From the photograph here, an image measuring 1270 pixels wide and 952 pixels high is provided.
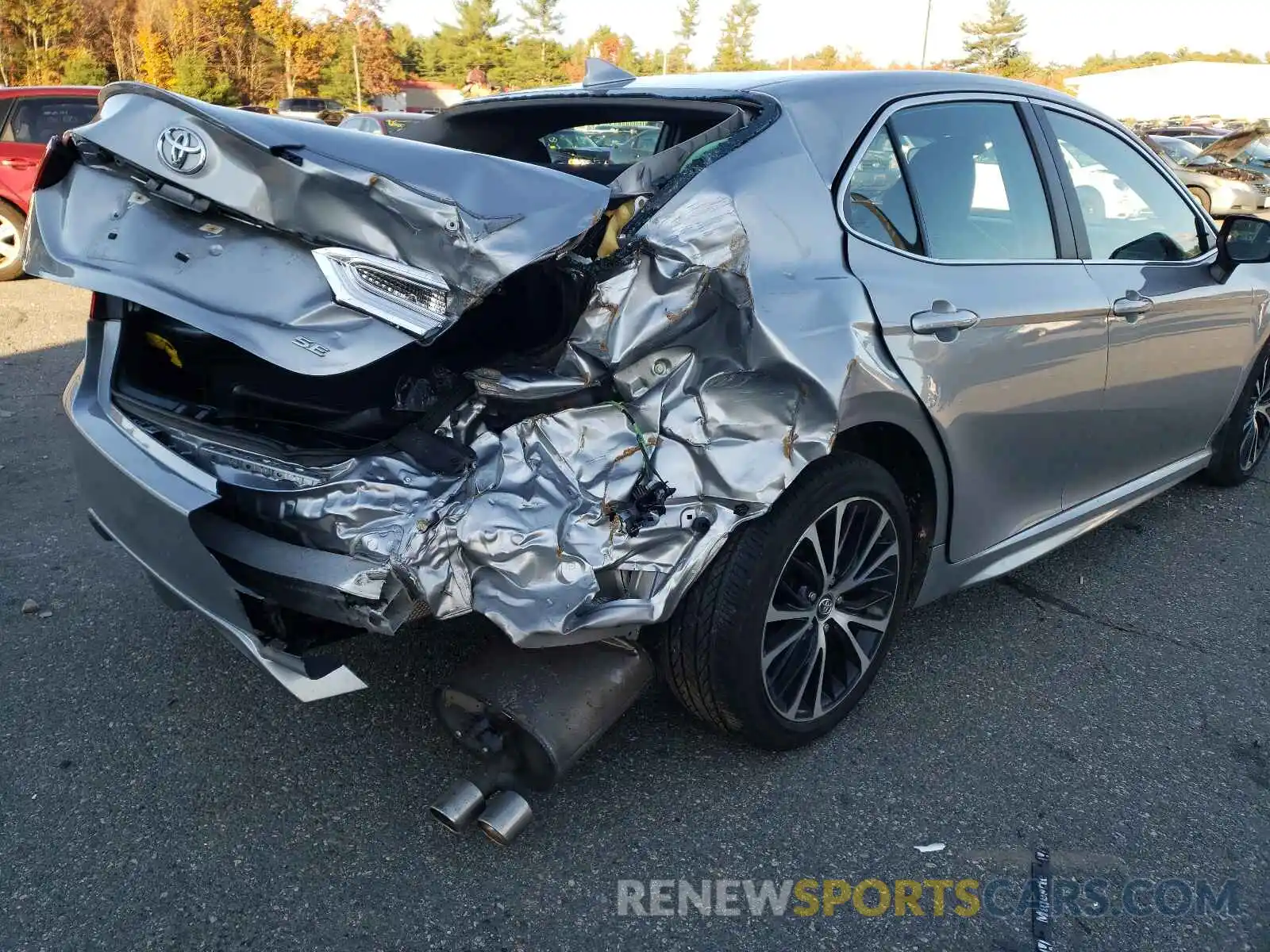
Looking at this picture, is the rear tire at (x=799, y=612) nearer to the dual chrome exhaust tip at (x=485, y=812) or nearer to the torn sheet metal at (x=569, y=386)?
the torn sheet metal at (x=569, y=386)

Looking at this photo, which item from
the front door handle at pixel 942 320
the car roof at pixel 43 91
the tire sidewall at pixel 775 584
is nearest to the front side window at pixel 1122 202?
the front door handle at pixel 942 320

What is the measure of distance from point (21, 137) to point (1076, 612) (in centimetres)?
1031

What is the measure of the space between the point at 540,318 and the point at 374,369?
462 millimetres

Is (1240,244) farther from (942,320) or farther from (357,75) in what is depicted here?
(357,75)

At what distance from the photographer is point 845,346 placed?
240 cm

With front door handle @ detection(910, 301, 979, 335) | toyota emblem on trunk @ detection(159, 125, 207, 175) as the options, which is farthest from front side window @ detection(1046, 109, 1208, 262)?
toyota emblem on trunk @ detection(159, 125, 207, 175)

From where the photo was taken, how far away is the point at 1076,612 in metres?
3.62

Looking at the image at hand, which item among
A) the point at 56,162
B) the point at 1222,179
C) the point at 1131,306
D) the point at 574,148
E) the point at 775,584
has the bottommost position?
the point at 775,584

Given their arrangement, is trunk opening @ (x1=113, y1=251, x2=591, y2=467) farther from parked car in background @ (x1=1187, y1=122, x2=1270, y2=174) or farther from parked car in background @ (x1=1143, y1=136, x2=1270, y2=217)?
parked car in background @ (x1=1187, y1=122, x2=1270, y2=174)

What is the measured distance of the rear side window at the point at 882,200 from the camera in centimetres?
263

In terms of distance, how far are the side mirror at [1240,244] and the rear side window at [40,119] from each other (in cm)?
971

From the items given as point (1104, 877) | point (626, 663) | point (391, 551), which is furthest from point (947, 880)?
point (391, 551)

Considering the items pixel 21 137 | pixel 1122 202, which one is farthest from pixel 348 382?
pixel 21 137

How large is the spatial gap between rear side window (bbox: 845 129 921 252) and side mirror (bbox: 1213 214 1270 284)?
1.88 metres
